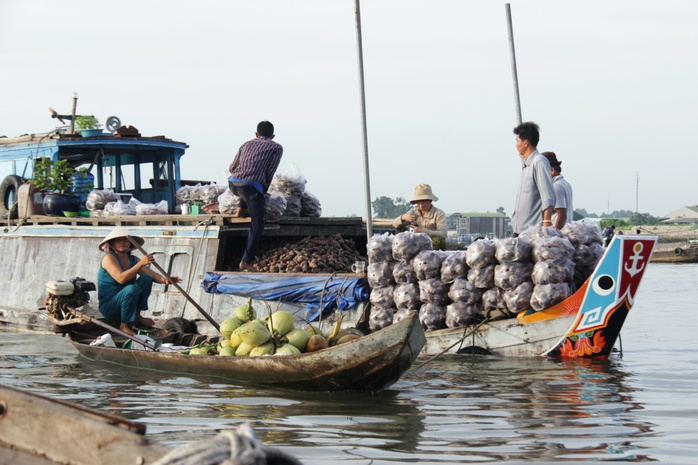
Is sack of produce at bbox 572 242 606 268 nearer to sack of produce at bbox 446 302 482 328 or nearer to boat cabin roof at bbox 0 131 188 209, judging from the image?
sack of produce at bbox 446 302 482 328

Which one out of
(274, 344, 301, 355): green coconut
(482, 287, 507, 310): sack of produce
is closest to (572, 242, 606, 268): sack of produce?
(482, 287, 507, 310): sack of produce

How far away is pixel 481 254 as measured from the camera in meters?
8.97

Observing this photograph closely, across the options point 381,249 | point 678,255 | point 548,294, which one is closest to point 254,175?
point 381,249

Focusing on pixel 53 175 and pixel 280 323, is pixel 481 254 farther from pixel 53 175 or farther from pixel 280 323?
pixel 53 175

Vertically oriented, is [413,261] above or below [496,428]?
above

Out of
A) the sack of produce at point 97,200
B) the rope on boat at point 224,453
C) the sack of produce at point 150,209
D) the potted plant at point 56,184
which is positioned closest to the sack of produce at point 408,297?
the sack of produce at point 150,209

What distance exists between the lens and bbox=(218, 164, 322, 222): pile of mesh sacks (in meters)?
11.6

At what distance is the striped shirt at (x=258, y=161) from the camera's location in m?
11.2

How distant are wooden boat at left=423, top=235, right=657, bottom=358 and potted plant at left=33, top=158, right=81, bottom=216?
273 inches

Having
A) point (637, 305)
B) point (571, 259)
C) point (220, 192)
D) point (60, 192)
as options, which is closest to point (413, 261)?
point (571, 259)

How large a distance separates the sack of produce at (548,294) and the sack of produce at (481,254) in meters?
0.57

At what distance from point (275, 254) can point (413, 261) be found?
2.76 metres

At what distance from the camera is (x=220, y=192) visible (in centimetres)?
1306

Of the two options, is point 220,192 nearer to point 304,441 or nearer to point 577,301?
point 577,301
